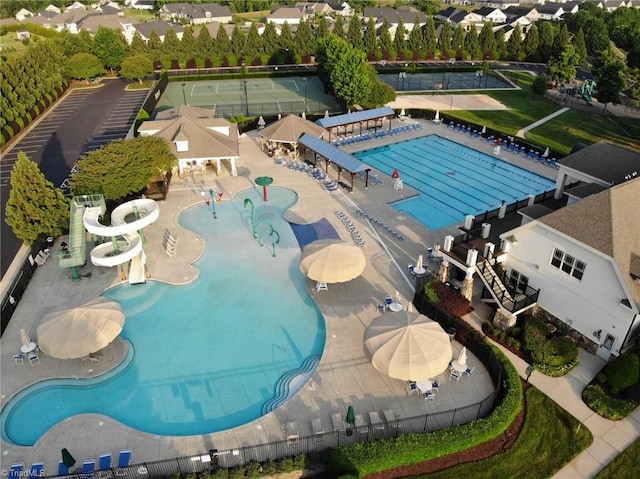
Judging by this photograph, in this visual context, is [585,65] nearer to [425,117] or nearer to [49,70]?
[425,117]

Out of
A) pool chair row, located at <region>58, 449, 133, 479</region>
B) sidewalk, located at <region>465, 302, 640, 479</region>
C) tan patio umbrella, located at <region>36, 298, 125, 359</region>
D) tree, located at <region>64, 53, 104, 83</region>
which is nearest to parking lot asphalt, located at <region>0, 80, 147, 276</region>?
tree, located at <region>64, 53, 104, 83</region>

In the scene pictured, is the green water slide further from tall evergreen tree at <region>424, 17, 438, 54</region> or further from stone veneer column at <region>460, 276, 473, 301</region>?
tall evergreen tree at <region>424, 17, 438, 54</region>

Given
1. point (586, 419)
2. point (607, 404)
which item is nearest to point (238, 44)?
point (607, 404)

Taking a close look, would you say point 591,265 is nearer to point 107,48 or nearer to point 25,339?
point 25,339

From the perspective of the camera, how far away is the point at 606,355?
20688mm

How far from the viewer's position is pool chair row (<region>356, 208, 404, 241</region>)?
3041 cm

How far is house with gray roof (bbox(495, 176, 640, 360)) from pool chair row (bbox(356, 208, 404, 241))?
844cm

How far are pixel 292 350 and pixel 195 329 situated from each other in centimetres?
512

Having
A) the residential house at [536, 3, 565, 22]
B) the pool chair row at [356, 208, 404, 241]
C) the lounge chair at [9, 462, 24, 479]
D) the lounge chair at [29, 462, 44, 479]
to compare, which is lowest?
the lounge chair at [9, 462, 24, 479]

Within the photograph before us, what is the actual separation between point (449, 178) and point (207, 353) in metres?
26.4

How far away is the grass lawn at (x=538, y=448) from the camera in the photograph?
16344 millimetres

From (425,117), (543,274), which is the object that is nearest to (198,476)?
(543,274)

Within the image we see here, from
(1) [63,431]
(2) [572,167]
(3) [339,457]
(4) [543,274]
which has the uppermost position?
(2) [572,167]

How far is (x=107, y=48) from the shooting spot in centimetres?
6881
